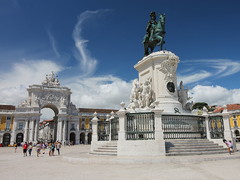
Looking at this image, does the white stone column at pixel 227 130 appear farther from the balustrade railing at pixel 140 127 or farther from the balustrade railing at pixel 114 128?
the balustrade railing at pixel 114 128

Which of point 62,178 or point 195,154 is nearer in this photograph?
point 62,178

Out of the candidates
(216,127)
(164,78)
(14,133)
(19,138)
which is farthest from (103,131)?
(19,138)

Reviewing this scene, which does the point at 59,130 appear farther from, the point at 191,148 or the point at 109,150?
the point at 191,148

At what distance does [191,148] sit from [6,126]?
52369 millimetres

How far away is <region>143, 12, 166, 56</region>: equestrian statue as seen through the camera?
14.3 metres

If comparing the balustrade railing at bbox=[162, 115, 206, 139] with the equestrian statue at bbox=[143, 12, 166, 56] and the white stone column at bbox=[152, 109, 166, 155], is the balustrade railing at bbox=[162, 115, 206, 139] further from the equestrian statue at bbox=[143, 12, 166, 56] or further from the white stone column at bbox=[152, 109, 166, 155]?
the equestrian statue at bbox=[143, 12, 166, 56]

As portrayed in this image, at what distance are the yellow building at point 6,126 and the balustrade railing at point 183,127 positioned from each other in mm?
49551

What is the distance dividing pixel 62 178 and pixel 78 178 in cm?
47

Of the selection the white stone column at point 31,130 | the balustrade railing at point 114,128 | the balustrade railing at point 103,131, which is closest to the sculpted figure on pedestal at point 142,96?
the balustrade railing at point 114,128

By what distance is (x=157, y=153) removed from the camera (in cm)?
841

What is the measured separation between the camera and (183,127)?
10.5 meters

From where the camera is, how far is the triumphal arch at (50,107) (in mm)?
49500

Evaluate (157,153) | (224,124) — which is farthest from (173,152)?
(224,124)

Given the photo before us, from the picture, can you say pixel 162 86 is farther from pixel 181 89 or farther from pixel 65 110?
pixel 65 110
